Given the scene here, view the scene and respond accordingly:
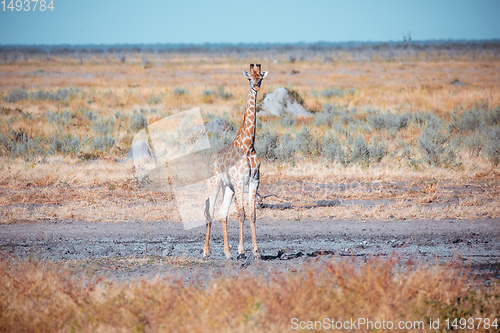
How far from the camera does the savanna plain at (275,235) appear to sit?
16.8ft

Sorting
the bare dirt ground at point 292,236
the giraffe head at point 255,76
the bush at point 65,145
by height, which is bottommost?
the bare dirt ground at point 292,236

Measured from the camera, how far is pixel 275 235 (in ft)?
29.4

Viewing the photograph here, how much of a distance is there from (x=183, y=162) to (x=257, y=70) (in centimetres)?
770

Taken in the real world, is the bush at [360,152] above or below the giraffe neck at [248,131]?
below

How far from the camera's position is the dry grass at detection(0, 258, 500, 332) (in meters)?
4.85

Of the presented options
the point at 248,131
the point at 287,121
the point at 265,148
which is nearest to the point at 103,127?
the point at 287,121

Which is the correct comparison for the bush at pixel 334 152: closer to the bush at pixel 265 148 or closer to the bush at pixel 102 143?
the bush at pixel 265 148

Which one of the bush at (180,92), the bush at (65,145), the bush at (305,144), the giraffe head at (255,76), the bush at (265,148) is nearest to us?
the giraffe head at (255,76)

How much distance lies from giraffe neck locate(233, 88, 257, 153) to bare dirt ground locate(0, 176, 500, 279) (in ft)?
6.01

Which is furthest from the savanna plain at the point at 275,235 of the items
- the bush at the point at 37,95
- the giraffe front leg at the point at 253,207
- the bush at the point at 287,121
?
the bush at the point at 37,95

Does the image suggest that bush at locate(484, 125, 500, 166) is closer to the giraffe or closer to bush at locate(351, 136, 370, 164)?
bush at locate(351, 136, 370, 164)

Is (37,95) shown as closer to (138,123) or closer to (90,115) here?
(90,115)

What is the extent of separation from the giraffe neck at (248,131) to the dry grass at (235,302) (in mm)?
2398

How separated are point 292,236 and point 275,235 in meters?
0.33
